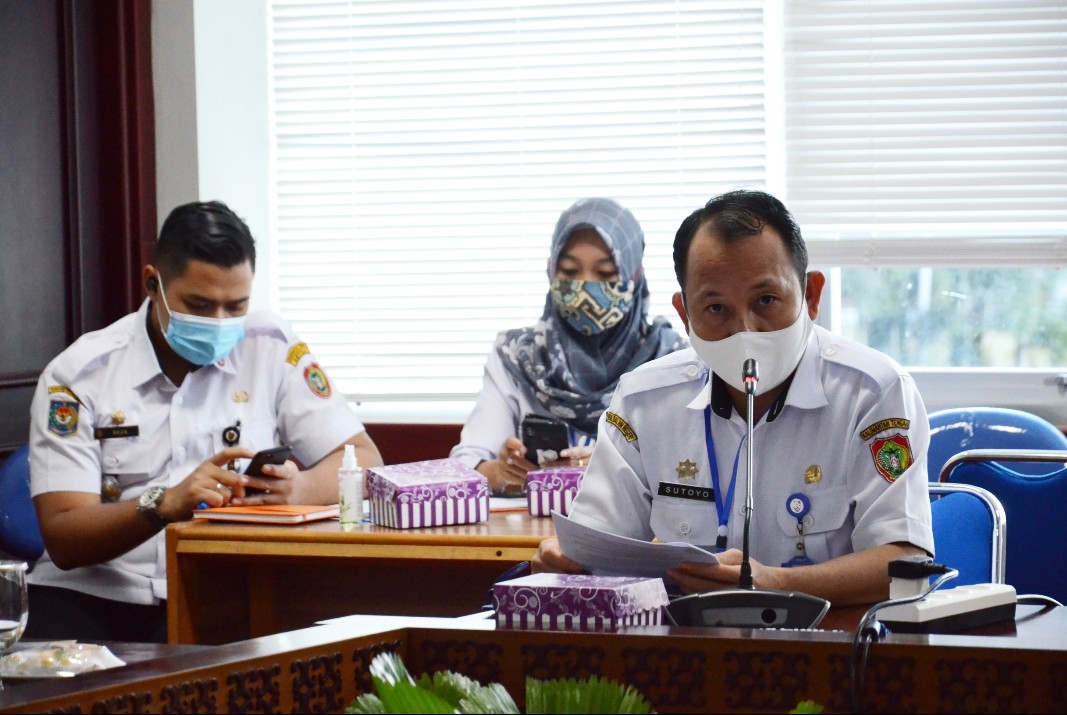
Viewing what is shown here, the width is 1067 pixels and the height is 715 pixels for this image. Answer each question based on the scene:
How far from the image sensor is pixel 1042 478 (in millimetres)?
2479

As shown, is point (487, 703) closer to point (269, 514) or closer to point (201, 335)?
point (269, 514)

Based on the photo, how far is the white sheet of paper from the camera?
5.04ft

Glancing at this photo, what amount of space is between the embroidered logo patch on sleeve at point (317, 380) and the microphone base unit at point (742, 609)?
186cm

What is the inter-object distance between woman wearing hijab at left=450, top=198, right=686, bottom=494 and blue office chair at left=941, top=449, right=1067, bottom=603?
1.03 metres

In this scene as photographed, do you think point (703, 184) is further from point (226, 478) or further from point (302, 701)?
point (302, 701)

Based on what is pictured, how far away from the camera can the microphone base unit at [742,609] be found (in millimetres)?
1322

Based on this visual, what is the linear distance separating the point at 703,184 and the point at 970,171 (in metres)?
0.79

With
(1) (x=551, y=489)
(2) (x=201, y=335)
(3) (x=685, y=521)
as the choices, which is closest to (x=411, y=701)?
(3) (x=685, y=521)

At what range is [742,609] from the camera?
133 cm

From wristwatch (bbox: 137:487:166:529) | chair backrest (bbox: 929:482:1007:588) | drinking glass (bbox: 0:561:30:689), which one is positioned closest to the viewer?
drinking glass (bbox: 0:561:30:689)

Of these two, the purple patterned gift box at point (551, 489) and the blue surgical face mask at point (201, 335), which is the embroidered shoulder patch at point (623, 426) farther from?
the blue surgical face mask at point (201, 335)

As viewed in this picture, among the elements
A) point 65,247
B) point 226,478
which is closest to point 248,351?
point 226,478

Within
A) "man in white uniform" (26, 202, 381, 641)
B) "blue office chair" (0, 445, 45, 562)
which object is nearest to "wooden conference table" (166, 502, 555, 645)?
"man in white uniform" (26, 202, 381, 641)

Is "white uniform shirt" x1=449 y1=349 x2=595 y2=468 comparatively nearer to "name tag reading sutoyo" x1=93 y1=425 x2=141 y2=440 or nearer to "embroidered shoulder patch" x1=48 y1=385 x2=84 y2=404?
"name tag reading sutoyo" x1=93 y1=425 x2=141 y2=440
